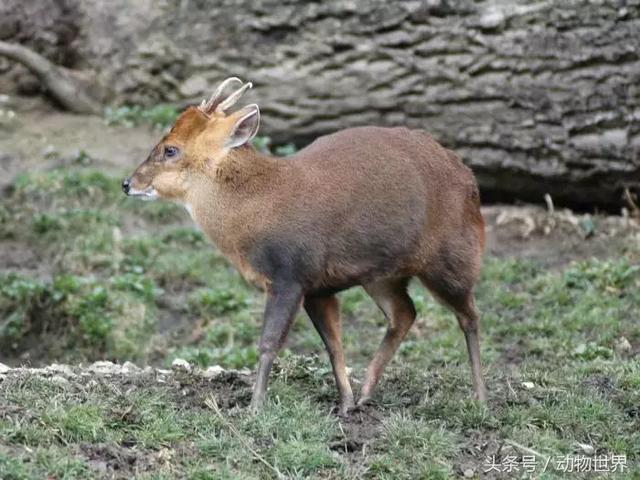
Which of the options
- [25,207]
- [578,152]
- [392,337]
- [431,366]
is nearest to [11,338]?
[25,207]

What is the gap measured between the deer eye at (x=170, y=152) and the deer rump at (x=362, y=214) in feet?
2.01

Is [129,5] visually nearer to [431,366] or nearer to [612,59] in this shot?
[612,59]

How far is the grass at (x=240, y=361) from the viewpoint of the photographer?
595cm

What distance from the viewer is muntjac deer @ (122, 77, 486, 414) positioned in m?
6.62

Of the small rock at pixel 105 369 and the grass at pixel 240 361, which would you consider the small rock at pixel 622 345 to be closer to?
the grass at pixel 240 361

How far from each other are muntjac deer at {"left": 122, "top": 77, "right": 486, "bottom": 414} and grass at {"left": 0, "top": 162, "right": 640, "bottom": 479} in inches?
15.3

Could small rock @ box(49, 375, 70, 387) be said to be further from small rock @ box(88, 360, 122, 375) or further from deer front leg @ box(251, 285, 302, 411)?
deer front leg @ box(251, 285, 302, 411)

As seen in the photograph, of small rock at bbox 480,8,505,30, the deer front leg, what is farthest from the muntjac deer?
small rock at bbox 480,8,505,30

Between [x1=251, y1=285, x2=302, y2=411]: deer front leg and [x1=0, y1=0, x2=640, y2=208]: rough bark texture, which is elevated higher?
[x1=251, y1=285, x2=302, y2=411]: deer front leg

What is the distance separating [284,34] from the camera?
12328 mm

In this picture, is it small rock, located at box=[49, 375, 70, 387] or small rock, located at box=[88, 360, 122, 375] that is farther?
small rock, located at box=[88, 360, 122, 375]

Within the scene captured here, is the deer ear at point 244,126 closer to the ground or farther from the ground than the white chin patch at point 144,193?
farther from the ground

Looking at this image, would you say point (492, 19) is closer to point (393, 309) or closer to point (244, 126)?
point (393, 309)

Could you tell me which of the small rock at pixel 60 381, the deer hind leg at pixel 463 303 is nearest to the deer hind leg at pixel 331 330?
the deer hind leg at pixel 463 303
